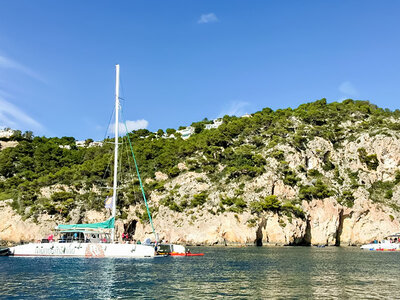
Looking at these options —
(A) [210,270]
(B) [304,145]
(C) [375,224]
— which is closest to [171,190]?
(B) [304,145]

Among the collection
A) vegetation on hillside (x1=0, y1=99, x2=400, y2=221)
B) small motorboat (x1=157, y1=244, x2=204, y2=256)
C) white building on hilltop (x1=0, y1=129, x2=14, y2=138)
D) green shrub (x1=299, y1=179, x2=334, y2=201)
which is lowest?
small motorboat (x1=157, y1=244, x2=204, y2=256)

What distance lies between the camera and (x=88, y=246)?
38.3 metres

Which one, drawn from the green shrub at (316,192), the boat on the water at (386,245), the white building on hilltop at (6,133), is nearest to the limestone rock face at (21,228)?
the green shrub at (316,192)

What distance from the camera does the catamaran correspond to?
3803 cm

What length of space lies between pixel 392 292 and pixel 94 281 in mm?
17985

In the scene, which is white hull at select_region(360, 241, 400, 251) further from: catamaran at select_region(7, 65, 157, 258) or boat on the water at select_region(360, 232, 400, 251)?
catamaran at select_region(7, 65, 157, 258)

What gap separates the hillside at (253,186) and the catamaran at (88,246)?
1979 cm

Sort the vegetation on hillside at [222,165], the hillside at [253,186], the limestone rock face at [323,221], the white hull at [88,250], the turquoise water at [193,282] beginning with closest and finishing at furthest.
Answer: the turquoise water at [193,282]
the white hull at [88,250]
the hillside at [253,186]
the limestone rock face at [323,221]
the vegetation on hillside at [222,165]

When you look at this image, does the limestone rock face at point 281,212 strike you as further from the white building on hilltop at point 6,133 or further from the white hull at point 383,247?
the white building on hilltop at point 6,133

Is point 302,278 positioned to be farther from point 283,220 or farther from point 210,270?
point 283,220

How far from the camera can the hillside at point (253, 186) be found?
70438 mm

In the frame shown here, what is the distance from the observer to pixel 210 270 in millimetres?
30109

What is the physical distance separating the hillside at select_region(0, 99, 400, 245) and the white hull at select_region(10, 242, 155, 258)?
20.7m

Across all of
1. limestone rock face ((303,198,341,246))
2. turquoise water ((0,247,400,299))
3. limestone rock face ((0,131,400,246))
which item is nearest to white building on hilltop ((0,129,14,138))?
limestone rock face ((0,131,400,246))
